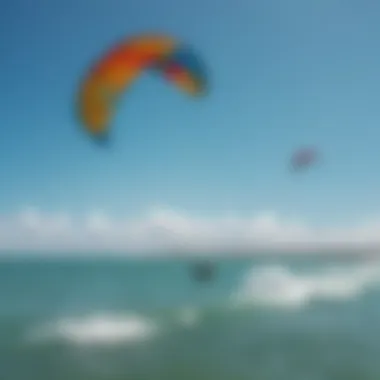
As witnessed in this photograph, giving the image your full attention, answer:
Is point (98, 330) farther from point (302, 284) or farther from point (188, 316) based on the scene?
point (302, 284)

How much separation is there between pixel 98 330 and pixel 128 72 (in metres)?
0.50

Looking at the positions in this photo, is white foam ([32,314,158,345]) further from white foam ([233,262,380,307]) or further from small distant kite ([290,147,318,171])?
small distant kite ([290,147,318,171])

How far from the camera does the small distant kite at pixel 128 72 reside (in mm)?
1317

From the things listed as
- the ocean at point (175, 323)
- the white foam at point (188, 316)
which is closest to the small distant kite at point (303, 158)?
the ocean at point (175, 323)

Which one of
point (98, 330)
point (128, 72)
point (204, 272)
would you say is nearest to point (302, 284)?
point (204, 272)

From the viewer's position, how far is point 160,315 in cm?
131

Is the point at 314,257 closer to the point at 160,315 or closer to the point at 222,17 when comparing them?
the point at 160,315

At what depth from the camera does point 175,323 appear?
131 centimetres

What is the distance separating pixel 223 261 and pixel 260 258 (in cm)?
7

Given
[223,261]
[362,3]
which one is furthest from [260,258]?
[362,3]

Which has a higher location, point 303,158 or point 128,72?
point 128,72

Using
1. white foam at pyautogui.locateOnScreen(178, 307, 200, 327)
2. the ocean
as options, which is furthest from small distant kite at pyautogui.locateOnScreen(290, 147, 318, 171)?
white foam at pyautogui.locateOnScreen(178, 307, 200, 327)

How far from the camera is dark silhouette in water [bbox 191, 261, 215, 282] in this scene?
4.36 feet

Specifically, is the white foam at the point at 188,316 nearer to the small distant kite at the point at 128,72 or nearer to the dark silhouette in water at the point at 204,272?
the dark silhouette in water at the point at 204,272
